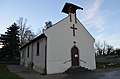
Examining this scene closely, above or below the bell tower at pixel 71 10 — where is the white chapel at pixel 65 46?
below

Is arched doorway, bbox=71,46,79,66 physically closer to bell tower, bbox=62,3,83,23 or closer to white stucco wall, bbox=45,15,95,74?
white stucco wall, bbox=45,15,95,74

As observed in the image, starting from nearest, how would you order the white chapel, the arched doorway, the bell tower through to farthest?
the white chapel → the arched doorway → the bell tower

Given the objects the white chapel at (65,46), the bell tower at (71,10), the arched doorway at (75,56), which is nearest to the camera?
the white chapel at (65,46)

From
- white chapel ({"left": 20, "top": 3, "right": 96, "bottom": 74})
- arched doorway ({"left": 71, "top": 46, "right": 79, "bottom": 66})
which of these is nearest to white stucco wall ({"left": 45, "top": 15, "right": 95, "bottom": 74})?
white chapel ({"left": 20, "top": 3, "right": 96, "bottom": 74})

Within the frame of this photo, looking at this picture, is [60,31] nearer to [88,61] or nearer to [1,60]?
[88,61]

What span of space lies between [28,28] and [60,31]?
118 ft

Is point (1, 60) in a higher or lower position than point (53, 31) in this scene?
lower

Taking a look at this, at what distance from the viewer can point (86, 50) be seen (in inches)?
870

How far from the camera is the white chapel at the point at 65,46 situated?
1905cm

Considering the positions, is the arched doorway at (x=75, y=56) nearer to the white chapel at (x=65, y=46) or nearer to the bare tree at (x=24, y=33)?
the white chapel at (x=65, y=46)

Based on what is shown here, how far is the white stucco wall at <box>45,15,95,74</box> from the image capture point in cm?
1911

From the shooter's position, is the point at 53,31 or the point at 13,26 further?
the point at 13,26

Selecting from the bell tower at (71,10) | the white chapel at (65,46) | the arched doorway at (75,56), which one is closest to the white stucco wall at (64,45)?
the white chapel at (65,46)

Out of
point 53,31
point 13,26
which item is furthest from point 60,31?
point 13,26
